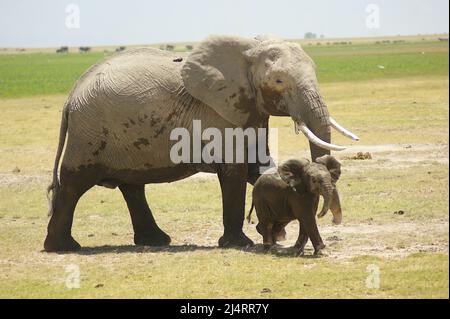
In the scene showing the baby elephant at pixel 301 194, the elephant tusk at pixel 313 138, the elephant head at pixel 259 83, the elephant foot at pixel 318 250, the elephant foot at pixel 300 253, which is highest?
the elephant head at pixel 259 83

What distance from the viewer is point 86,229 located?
14.9 meters

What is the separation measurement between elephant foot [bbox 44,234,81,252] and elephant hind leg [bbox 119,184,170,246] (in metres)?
0.89

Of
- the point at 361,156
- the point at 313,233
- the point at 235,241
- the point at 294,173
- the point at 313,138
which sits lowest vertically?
the point at 361,156

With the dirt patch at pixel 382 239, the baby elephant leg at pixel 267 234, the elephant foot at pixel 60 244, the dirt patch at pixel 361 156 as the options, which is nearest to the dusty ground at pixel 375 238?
the dirt patch at pixel 382 239

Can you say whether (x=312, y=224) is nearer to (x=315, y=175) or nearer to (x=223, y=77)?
(x=315, y=175)

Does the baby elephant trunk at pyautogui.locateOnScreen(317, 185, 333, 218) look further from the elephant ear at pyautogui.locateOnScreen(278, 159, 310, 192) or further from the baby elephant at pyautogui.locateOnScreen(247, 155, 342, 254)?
the elephant ear at pyautogui.locateOnScreen(278, 159, 310, 192)

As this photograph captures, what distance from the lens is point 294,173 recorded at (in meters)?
11.6

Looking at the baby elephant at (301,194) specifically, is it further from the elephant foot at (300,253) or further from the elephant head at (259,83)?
the elephant head at (259,83)

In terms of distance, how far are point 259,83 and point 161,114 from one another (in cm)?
134

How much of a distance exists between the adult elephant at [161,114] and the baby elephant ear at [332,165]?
108 cm

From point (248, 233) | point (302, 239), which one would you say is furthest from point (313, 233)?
point (248, 233)

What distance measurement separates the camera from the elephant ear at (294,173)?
1153 cm

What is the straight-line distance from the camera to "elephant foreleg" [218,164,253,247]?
12641 millimetres
